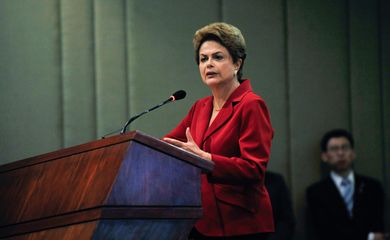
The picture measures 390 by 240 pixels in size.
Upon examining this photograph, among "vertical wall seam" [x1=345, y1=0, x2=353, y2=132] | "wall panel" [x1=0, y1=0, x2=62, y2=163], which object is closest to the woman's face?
"wall panel" [x1=0, y1=0, x2=62, y2=163]

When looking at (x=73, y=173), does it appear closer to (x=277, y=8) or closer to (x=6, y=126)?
(x=6, y=126)

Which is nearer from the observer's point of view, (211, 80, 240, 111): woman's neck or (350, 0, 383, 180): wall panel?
(211, 80, 240, 111): woman's neck

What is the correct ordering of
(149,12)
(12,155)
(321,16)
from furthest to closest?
(321,16) < (149,12) < (12,155)

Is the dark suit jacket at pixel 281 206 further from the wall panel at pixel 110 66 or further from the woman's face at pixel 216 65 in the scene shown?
the woman's face at pixel 216 65

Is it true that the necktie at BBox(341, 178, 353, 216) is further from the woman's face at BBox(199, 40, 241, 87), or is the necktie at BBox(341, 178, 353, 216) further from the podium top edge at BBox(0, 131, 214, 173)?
the podium top edge at BBox(0, 131, 214, 173)

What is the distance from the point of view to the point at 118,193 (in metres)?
2.01

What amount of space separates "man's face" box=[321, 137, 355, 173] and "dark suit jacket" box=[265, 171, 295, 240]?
1.25 feet

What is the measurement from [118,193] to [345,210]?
318 cm

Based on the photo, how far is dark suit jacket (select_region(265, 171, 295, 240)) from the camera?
475 cm

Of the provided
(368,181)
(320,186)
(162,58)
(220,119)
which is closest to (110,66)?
(162,58)

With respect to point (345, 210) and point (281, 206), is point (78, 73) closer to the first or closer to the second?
point (281, 206)

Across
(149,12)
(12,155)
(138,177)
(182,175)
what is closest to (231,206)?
(182,175)

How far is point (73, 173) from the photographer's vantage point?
2182 millimetres

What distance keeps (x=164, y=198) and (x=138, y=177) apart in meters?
0.10
